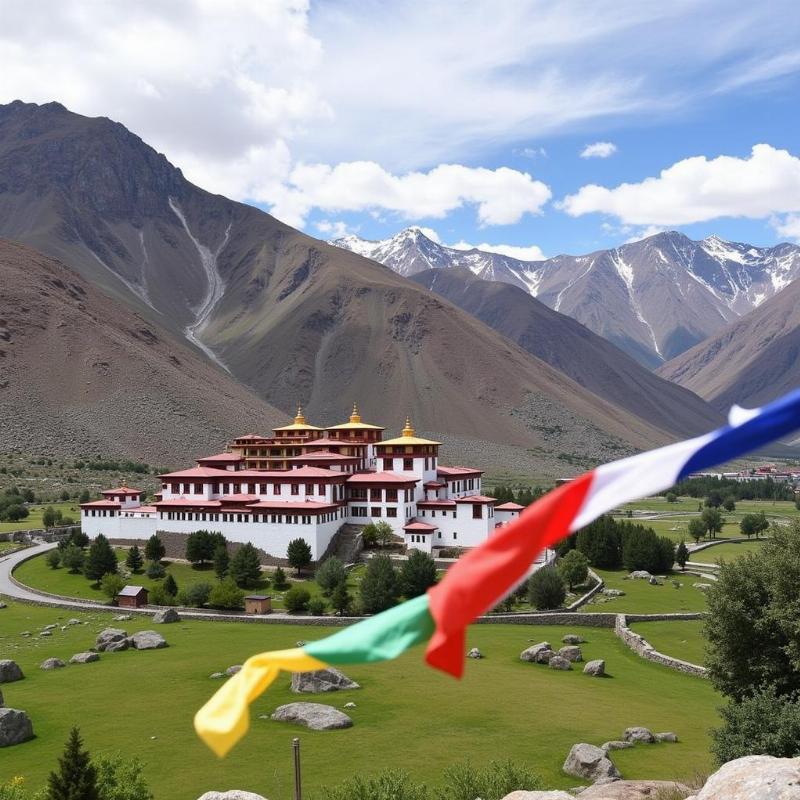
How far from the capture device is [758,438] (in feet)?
15.7

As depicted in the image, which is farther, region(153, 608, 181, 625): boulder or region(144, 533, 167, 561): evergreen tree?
region(144, 533, 167, 561): evergreen tree

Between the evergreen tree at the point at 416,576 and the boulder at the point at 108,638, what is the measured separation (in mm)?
19485

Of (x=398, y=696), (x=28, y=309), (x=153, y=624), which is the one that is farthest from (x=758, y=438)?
(x=28, y=309)

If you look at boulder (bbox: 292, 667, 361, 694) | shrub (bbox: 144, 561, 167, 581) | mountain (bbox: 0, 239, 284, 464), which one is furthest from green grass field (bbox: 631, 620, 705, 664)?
mountain (bbox: 0, 239, 284, 464)

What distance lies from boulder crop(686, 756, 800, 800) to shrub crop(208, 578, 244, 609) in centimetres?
4391

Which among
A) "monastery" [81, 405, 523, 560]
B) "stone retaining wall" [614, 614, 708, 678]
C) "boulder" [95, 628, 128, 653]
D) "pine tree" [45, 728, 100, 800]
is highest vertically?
"monastery" [81, 405, 523, 560]

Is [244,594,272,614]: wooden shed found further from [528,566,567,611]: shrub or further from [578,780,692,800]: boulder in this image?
[578,780,692,800]: boulder

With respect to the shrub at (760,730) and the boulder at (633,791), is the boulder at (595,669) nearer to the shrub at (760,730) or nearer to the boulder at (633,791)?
the shrub at (760,730)

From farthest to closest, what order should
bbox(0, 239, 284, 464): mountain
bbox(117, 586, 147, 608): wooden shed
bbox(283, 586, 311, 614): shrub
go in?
bbox(0, 239, 284, 464): mountain, bbox(117, 586, 147, 608): wooden shed, bbox(283, 586, 311, 614): shrub

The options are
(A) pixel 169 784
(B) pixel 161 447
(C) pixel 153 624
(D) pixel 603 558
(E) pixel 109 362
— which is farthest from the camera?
(E) pixel 109 362

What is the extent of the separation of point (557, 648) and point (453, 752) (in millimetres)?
18740

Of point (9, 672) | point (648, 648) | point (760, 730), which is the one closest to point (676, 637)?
point (648, 648)

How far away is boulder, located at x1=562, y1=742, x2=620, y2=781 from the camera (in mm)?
26516

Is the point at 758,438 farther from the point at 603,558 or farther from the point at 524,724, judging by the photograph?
the point at 603,558
